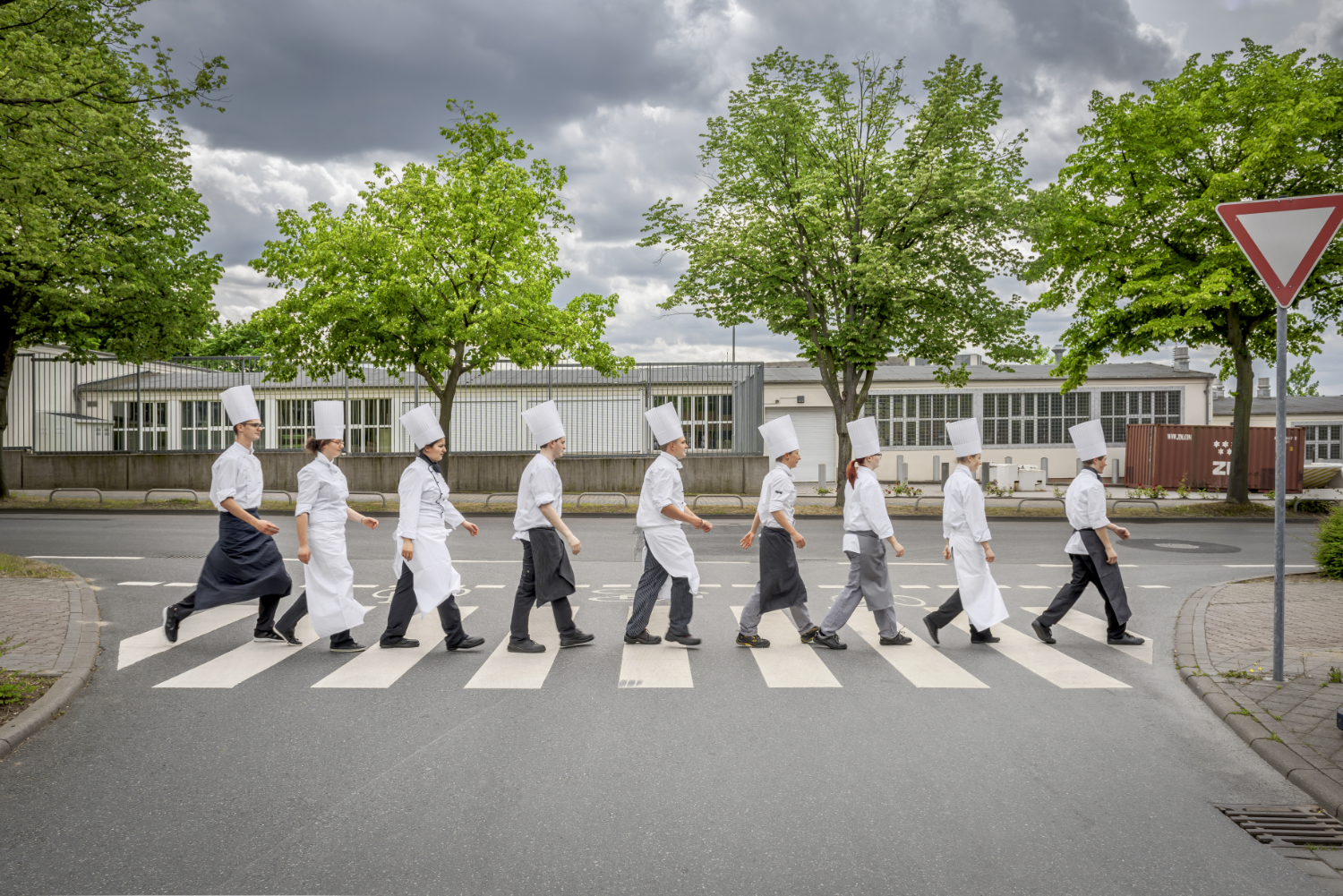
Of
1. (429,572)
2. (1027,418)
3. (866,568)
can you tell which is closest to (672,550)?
(866,568)

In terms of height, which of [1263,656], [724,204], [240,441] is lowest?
[1263,656]

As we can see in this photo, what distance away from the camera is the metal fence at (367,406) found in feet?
85.2

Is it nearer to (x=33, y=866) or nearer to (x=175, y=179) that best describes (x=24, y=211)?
(x=33, y=866)

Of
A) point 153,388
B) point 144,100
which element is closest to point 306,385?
point 153,388

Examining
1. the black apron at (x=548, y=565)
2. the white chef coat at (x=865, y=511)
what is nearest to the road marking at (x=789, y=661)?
the white chef coat at (x=865, y=511)

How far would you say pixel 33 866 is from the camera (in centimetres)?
329

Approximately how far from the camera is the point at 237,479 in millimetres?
7145

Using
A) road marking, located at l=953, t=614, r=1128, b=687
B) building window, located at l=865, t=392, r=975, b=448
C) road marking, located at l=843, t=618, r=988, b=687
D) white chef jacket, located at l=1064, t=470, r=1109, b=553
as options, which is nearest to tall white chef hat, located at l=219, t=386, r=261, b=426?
road marking, located at l=843, t=618, r=988, b=687

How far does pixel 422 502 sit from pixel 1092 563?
5.72 metres

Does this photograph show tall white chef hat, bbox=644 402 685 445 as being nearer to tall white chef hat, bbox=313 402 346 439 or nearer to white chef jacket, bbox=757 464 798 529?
white chef jacket, bbox=757 464 798 529

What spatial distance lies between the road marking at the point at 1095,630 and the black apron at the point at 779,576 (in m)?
2.72

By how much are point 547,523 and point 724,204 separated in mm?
15313

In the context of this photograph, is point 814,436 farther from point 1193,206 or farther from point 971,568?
point 971,568

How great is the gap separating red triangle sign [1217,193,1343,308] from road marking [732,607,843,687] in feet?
13.1
